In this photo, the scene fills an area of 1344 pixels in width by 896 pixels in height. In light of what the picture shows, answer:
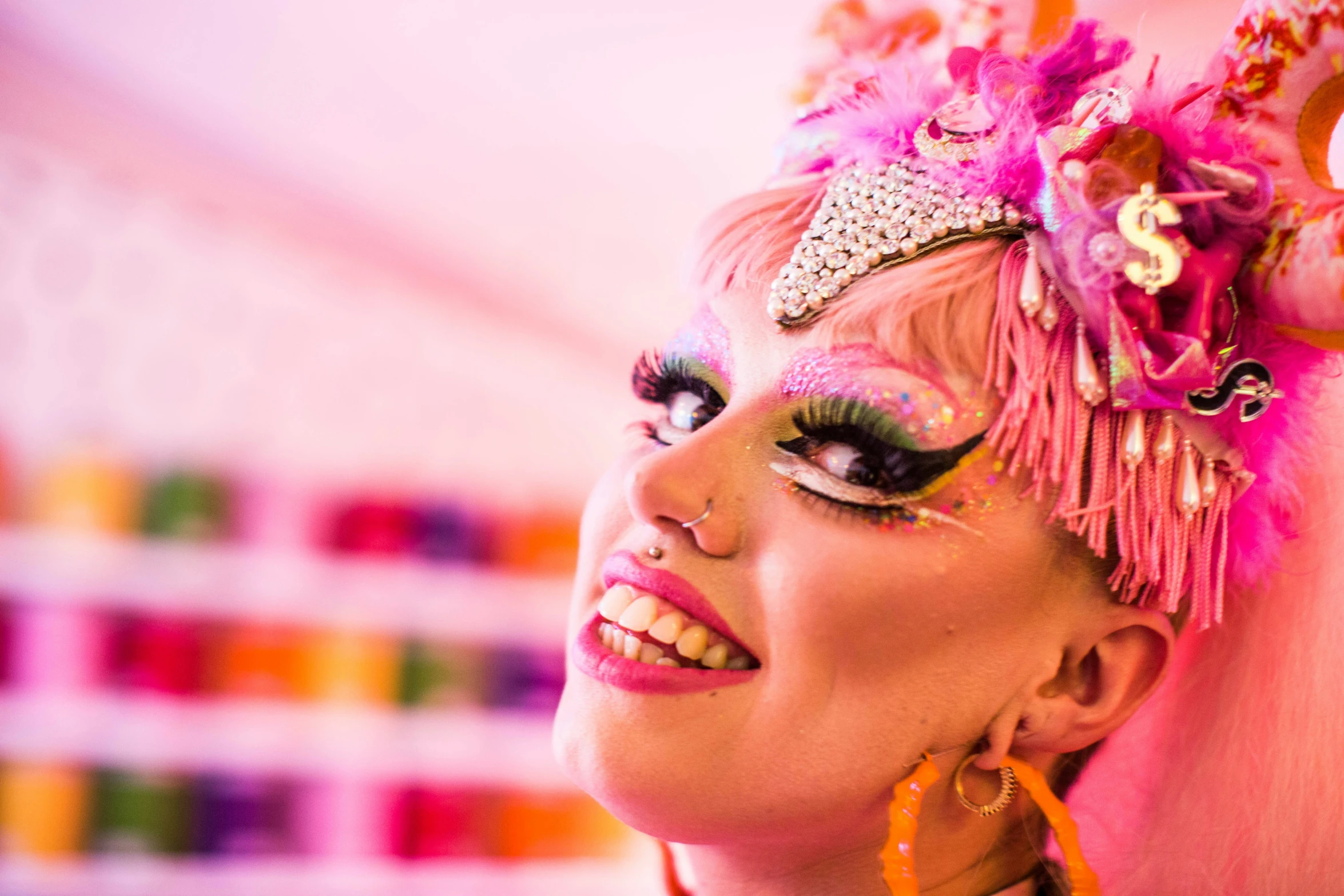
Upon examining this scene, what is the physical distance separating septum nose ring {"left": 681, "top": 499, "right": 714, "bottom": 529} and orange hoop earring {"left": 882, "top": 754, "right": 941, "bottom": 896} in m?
0.26

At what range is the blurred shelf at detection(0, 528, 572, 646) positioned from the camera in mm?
2262

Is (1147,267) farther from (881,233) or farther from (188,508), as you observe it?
(188,508)

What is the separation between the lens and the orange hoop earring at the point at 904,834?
85 cm

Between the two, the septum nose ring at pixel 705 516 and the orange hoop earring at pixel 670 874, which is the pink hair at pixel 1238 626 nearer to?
the septum nose ring at pixel 705 516

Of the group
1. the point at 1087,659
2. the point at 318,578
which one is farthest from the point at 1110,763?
the point at 318,578

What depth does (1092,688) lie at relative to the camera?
3.05 ft

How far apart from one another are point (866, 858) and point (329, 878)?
1.82 m

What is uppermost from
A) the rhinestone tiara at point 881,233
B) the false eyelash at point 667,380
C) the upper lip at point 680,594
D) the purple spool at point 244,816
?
the rhinestone tiara at point 881,233

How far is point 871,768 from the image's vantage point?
2.80 ft

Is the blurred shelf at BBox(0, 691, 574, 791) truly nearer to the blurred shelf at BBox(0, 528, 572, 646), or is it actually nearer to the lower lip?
the blurred shelf at BBox(0, 528, 572, 646)

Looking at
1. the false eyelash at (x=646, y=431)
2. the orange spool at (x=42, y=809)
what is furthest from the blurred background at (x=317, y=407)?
the false eyelash at (x=646, y=431)

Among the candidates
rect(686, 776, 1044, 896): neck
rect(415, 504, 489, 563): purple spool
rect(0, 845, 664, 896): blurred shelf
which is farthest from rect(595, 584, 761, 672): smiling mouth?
rect(0, 845, 664, 896): blurred shelf

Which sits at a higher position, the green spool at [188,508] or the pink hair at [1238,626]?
the pink hair at [1238,626]

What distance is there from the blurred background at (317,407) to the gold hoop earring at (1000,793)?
4.90 feet
